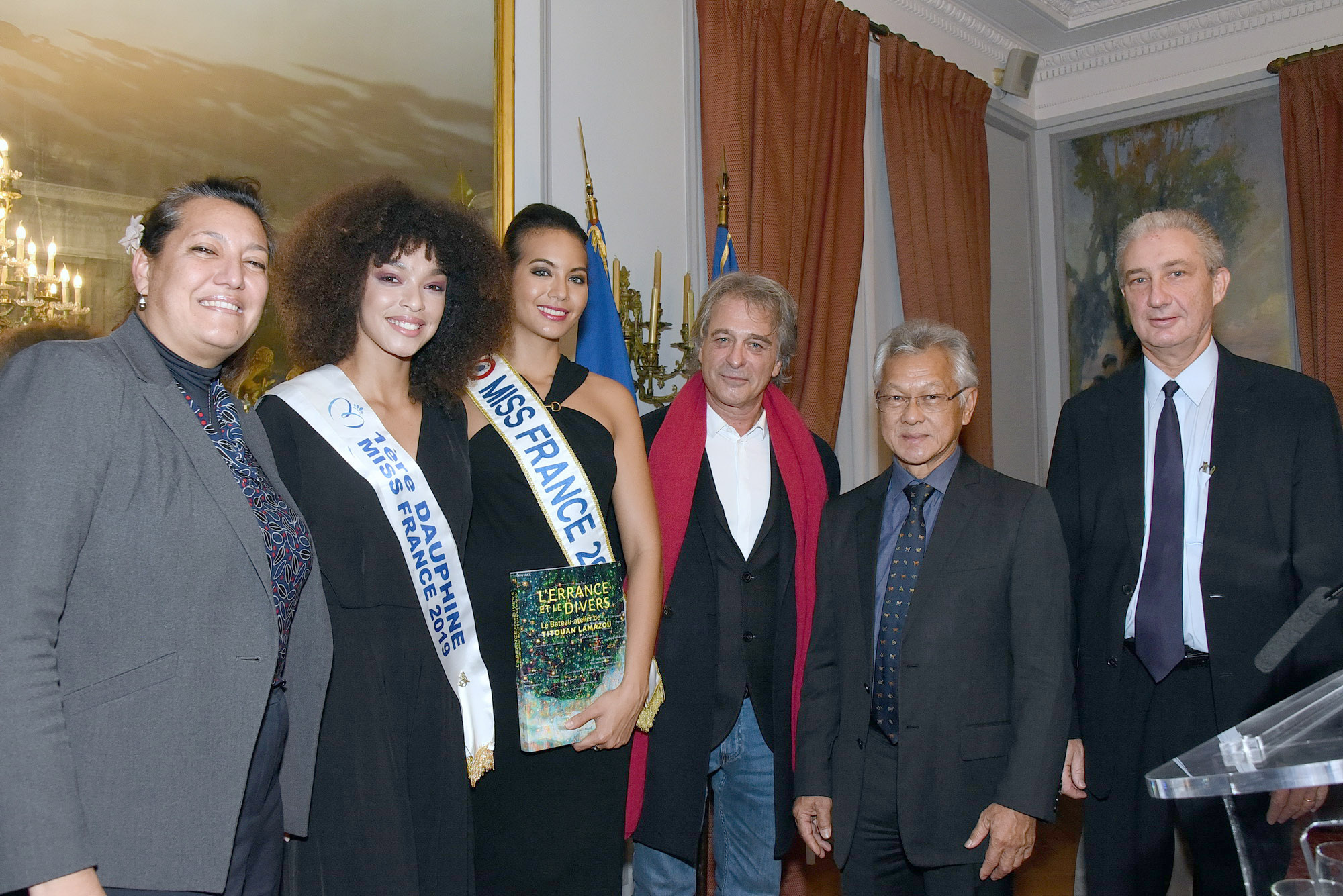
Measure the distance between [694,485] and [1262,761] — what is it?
54.4 inches

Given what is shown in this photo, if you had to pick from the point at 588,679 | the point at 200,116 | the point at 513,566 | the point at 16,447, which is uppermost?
the point at 200,116

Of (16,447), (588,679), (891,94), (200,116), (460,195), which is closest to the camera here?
(16,447)

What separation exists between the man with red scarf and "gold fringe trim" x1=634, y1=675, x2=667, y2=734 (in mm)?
105

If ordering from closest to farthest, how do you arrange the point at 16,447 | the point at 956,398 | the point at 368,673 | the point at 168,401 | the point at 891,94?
1. the point at 16,447
2. the point at 168,401
3. the point at 368,673
4. the point at 956,398
5. the point at 891,94

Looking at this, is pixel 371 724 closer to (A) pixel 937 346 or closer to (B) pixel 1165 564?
(A) pixel 937 346

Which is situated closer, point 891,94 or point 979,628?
point 979,628

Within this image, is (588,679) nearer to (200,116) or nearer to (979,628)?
(979,628)

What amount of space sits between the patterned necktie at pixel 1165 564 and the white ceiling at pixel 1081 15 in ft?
10.8

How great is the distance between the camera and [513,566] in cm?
178

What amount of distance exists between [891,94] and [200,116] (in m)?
2.89

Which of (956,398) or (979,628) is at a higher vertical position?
(956,398)

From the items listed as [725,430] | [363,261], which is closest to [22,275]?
[363,261]

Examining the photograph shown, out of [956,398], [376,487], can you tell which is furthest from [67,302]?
[956,398]

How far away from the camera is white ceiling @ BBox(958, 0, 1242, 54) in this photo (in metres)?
4.67
